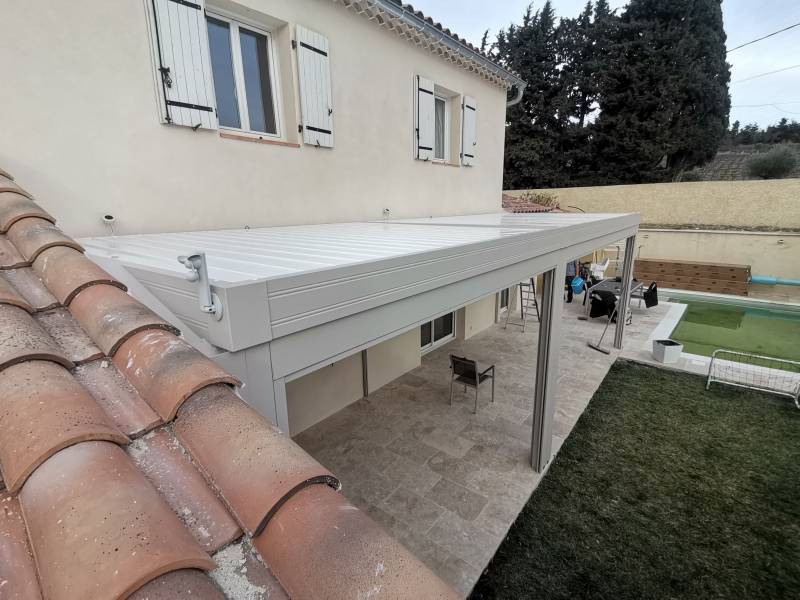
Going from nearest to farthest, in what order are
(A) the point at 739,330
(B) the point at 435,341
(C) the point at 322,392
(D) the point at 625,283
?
1. (C) the point at 322,392
2. (D) the point at 625,283
3. (B) the point at 435,341
4. (A) the point at 739,330

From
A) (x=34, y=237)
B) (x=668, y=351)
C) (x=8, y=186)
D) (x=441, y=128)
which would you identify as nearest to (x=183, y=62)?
(x=8, y=186)

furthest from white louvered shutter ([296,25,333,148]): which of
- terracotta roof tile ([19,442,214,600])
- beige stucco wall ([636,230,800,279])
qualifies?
beige stucco wall ([636,230,800,279])

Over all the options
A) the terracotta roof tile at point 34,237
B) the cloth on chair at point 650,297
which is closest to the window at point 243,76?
the terracotta roof tile at point 34,237

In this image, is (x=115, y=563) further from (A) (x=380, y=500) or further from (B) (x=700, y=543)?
(B) (x=700, y=543)

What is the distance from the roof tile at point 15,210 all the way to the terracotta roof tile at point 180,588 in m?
2.74

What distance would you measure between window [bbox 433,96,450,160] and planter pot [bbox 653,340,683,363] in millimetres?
6861

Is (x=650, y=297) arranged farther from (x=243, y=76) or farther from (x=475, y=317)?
(x=243, y=76)

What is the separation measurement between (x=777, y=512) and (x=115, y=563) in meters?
6.91

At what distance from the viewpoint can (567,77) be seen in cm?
2538

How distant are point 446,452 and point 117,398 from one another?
5312 mm

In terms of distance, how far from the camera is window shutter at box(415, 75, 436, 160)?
6738 millimetres

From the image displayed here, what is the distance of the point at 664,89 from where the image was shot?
21.3 metres

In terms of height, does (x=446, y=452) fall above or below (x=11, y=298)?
below

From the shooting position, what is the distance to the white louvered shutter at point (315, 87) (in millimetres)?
4781
